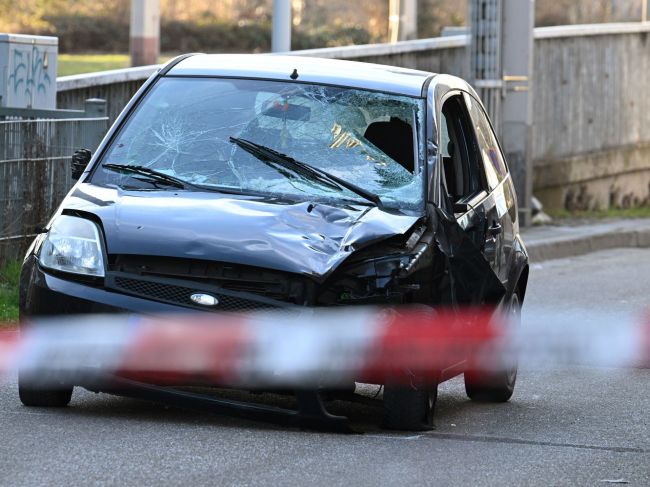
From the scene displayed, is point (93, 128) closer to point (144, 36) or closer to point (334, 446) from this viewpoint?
point (334, 446)

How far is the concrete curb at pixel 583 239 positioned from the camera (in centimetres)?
1666

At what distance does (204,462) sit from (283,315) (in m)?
0.67

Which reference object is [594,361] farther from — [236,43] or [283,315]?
[236,43]

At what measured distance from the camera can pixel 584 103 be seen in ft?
67.6

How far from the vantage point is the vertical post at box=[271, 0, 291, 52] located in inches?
719

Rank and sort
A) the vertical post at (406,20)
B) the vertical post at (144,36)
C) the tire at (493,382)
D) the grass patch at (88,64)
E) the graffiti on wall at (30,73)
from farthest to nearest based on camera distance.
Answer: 1. the vertical post at (406,20)
2. the vertical post at (144,36)
3. the grass patch at (88,64)
4. the graffiti on wall at (30,73)
5. the tire at (493,382)

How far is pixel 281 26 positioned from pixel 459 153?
1054 centimetres

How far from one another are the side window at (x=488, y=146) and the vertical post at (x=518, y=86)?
29.1 feet

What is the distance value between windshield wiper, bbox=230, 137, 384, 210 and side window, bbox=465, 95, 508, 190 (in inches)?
52.7

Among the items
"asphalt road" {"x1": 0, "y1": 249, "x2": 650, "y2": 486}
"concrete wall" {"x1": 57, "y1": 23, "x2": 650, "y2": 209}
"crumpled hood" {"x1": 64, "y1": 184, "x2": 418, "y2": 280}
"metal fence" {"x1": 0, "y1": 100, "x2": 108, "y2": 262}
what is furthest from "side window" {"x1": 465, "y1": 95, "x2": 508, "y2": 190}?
"concrete wall" {"x1": 57, "y1": 23, "x2": 650, "y2": 209}

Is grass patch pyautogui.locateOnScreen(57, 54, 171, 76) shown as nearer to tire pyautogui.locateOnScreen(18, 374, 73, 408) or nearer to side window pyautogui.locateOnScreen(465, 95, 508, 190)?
side window pyautogui.locateOnScreen(465, 95, 508, 190)

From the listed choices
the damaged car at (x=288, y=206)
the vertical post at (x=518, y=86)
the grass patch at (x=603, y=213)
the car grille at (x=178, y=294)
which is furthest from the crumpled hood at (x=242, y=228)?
the grass patch at (x=603, y=213)

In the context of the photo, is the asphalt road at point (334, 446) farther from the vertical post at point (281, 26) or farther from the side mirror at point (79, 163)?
the vertical post at point (281, 26)

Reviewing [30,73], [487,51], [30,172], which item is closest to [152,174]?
[30,172]
